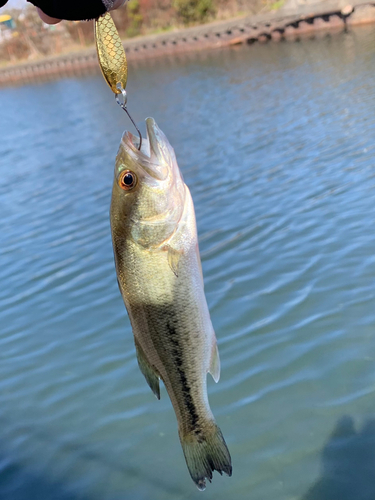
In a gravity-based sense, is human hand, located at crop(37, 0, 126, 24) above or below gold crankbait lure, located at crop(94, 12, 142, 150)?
above

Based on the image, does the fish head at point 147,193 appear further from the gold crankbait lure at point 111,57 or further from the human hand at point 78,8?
the human hand at point 78,8

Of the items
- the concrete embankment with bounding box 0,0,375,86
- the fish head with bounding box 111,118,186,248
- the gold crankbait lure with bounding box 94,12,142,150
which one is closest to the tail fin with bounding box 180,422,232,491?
the fish head with bounding box 111,118,186,248

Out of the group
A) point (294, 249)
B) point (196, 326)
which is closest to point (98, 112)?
point (294, 249)

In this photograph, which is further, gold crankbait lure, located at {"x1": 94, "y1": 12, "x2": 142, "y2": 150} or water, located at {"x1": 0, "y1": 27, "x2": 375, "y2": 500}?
water, located at {"x1": 0, "y1": 27, "x2": 375, "y2": 500}

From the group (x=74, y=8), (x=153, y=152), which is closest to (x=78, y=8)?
(x=74, y=8)

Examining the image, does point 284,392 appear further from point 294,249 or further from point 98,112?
point 98,112

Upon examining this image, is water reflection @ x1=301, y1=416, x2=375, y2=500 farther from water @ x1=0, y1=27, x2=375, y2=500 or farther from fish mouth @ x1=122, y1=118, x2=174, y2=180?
fish mouth @ x1=122, y1=118, x2=174, y2=180

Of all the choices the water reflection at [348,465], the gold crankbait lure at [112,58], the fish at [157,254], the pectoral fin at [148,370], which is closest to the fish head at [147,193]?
the fish at [157,254]

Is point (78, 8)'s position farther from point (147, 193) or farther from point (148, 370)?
point (148, 370)
